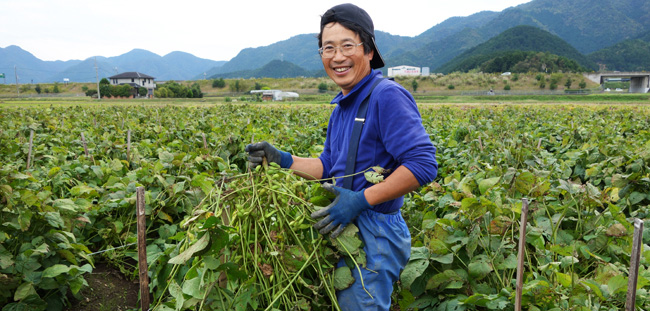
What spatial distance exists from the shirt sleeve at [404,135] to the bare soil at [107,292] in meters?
2.04

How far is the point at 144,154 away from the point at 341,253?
384 centimetres

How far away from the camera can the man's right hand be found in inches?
75.5

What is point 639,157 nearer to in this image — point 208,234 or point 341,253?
point 341,253

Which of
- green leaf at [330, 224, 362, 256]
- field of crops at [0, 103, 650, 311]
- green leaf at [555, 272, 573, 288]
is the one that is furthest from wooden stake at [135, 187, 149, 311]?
green leaf at [555, 272, 573, 288]

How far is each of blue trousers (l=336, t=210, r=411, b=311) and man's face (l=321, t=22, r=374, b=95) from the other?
0.60 meters

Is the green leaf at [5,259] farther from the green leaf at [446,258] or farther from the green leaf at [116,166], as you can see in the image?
the green leaf at [446,258]

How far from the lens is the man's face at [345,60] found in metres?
1.84

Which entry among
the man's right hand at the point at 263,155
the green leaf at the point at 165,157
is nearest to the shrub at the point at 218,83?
the green leaf at the point at 165,157

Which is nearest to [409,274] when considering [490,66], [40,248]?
[40,248]

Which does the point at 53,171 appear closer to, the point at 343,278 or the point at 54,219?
the point at 54,219

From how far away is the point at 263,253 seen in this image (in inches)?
64.5

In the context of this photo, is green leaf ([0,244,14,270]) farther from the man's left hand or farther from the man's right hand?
the man's left hand

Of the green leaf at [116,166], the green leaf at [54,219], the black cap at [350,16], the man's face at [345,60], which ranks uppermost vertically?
the black cap at [350,16]

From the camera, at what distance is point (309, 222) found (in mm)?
1752
